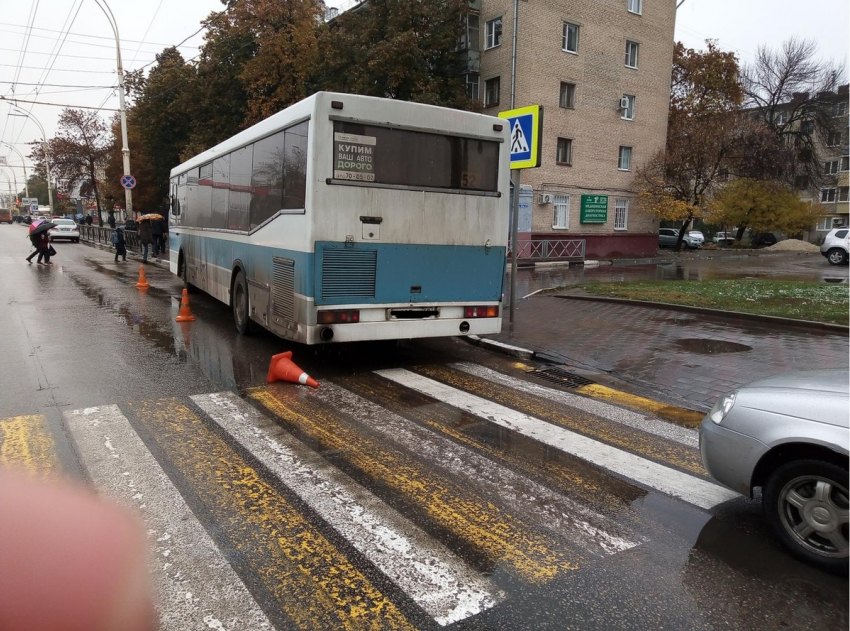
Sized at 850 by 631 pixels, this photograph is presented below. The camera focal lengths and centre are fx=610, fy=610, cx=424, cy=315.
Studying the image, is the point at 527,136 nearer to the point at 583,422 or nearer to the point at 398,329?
the point at 398,329

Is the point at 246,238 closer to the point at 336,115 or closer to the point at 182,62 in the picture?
the point at 336,115

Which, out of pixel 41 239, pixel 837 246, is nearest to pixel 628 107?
pixel 837 246

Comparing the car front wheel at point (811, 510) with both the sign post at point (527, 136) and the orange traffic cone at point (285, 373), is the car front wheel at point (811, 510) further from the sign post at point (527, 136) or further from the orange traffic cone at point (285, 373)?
the sign post at point (527, 136)

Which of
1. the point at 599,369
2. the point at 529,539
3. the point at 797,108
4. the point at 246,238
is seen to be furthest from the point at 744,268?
the point at 797,108

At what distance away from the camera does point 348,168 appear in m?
7.12

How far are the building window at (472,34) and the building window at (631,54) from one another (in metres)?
8.35

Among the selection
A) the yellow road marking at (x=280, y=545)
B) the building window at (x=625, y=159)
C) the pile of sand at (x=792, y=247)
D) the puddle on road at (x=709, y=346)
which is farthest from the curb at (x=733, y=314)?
the pile of sand at (x=792, y=247)

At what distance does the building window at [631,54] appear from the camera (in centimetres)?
3119

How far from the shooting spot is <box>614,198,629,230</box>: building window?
104ft

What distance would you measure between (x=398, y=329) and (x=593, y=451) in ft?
10.7

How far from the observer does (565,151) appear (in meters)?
29.3

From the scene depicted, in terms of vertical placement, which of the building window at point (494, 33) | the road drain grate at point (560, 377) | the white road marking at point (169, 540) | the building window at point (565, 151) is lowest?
the white road marking at point (169, 540)

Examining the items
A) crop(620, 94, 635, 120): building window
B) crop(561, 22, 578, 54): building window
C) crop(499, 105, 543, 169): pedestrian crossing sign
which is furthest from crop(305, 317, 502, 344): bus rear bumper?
crop(620, 94, 635, 120): building window

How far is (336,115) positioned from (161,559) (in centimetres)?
512
